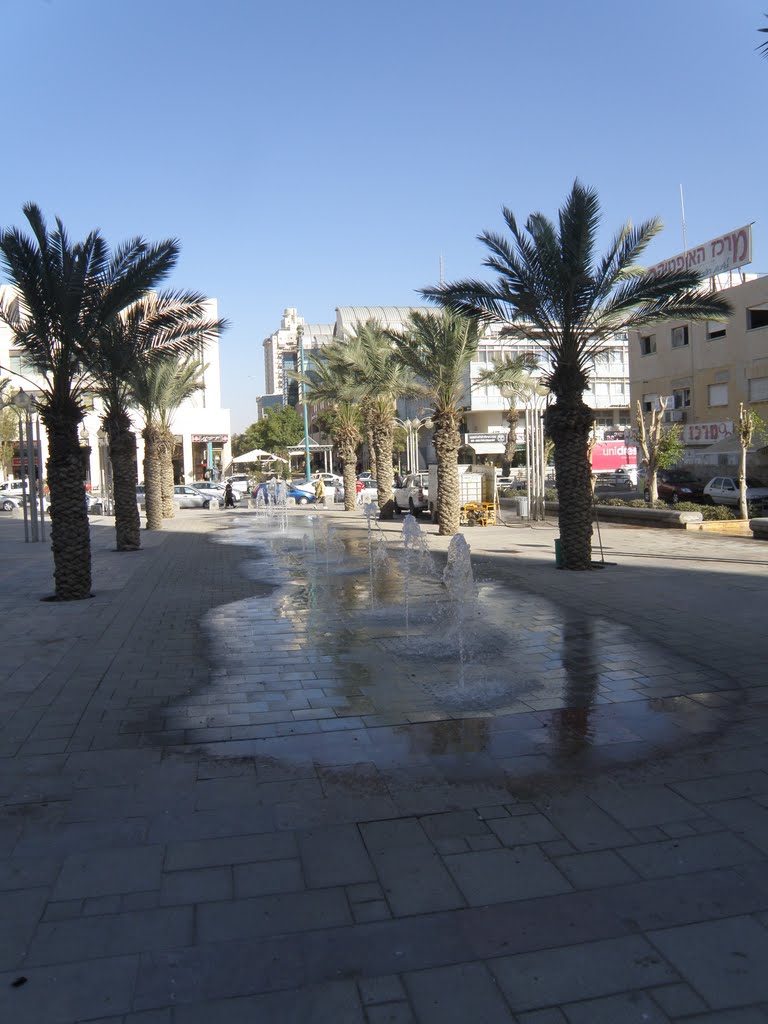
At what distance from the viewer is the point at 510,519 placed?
87.9 feet

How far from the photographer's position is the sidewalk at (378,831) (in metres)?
3.06

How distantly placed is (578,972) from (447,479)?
18.6 metres

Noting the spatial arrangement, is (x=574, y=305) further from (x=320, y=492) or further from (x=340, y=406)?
(x=320, y=492)

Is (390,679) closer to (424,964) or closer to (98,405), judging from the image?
(424,964)

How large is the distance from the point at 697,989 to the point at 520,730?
294 cm

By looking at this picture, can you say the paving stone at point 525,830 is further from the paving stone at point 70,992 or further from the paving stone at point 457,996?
the paving stone at point 70,992

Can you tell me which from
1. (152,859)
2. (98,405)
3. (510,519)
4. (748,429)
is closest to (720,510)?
(748,429)

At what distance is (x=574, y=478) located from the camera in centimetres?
1408

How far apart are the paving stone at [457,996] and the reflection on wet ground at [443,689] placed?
1.97 metres

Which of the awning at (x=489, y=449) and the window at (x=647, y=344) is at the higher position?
the window at (x=647, y=344)

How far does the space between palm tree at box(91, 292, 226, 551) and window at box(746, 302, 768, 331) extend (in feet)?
86.3

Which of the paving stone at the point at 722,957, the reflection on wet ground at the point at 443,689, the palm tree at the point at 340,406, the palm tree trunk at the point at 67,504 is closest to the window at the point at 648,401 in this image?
the palm tree at the point at 340,406

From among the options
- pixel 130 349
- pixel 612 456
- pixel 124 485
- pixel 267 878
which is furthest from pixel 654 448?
pixel 612 456

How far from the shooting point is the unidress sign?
3772 cm
